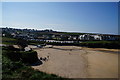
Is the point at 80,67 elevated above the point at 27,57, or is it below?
below

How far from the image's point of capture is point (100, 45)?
49.0 m

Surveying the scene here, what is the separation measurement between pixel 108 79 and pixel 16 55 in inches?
370

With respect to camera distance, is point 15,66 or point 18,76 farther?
point 15,66

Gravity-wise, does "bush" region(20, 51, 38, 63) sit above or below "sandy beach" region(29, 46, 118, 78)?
above

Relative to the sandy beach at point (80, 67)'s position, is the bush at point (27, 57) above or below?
above

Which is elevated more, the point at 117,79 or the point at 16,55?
the point at 16,55

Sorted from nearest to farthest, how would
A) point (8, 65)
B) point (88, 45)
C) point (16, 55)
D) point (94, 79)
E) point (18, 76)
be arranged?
point (18, 76)
point (8, 65)
point (94, 79)
point (16, 55)
point (88, 45)

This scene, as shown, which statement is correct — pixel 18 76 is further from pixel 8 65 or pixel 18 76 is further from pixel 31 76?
pixel 8 65

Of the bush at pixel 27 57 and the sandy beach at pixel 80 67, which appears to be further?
the bush at pixel 27 57

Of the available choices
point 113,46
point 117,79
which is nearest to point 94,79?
point 117,79

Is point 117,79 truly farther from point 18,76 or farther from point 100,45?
point 100,45

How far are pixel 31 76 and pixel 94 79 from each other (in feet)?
22.2

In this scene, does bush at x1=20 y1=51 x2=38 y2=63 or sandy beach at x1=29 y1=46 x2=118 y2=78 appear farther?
bush at x1=20 y1=51 x2=38 y2=63

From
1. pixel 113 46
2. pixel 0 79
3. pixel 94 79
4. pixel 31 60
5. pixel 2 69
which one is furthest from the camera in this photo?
pixel 113 46
